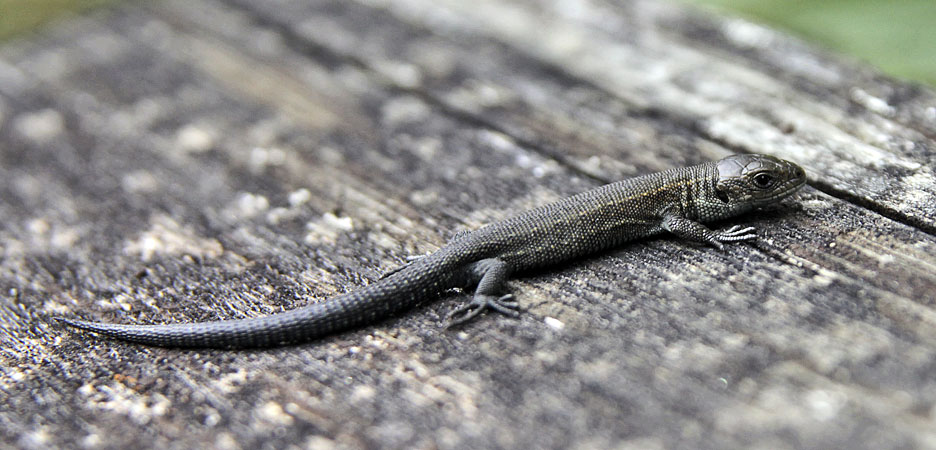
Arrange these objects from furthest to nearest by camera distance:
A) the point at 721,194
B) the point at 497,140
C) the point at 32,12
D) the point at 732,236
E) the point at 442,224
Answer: the point at 32,12 → the point at 497,140 → the point at 442,224 → the point at 721,194 → the point at 732,236

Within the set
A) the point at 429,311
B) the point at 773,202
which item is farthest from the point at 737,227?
the point at 429,311

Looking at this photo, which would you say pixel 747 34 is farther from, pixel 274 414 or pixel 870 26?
pixel 274 414

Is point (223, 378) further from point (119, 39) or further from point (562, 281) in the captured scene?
point (119, 39)

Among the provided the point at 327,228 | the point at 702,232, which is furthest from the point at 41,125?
the point at 702,232

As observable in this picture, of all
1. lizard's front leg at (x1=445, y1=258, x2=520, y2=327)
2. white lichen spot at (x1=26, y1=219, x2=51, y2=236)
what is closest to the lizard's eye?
lizard's front leg at (x1=445, y1=258, x2=520, y2=327)

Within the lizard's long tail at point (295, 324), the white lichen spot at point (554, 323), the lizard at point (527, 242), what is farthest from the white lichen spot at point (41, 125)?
the white lichen spot at point (554, 323)

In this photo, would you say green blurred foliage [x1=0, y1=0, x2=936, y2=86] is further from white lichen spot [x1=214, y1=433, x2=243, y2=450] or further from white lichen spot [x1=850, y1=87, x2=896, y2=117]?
white lichen spot [x1=214, y1=433, x2=243, y2=450]
